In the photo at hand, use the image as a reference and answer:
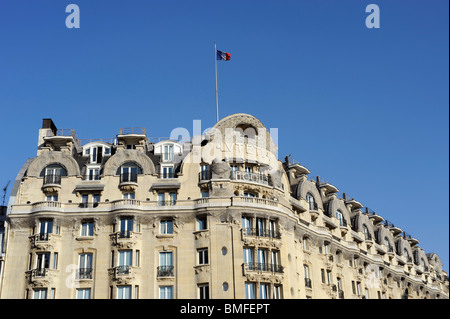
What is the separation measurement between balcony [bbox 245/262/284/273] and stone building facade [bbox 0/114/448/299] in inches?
4.9

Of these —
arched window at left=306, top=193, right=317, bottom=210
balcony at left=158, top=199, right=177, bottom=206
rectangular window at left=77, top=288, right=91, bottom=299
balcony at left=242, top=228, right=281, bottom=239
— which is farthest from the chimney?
arched window at left=306, top=193, right=317, bottom=210

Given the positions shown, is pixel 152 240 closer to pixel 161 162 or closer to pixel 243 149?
pixel 161 162

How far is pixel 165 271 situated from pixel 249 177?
13081mm

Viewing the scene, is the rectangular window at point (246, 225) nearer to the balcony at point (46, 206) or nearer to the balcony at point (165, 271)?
the balcony at point (165, 271)

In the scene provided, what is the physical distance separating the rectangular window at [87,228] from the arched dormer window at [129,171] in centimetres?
534

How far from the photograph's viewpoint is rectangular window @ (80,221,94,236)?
198ft

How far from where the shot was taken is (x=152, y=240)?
59.8 metres

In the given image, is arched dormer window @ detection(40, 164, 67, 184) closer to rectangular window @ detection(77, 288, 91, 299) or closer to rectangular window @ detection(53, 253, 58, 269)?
rectangular window @ detection(53, 253, 58, 269)

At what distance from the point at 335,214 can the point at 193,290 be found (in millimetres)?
26648

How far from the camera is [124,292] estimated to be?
2264 inches

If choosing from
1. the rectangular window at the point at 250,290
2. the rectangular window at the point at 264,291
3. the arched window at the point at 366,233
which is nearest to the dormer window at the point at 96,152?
the rectangular window at the point at 250,290
